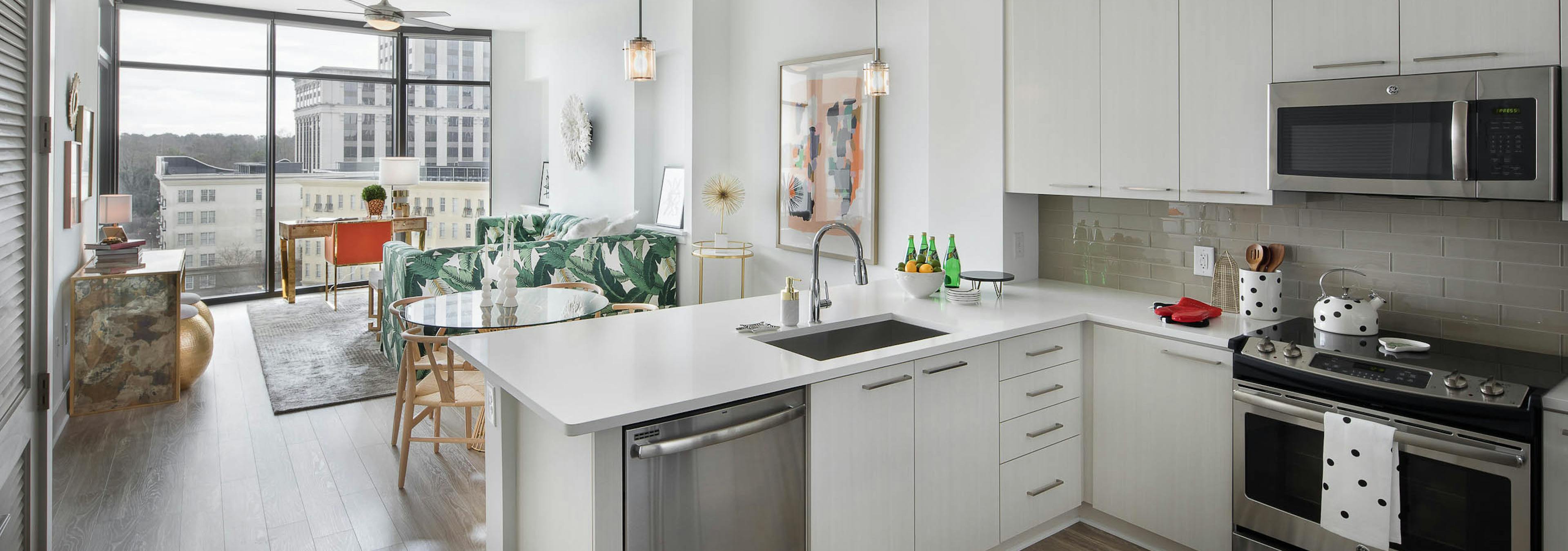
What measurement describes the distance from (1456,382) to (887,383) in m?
1.40

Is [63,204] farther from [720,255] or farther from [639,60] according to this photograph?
[720,255]

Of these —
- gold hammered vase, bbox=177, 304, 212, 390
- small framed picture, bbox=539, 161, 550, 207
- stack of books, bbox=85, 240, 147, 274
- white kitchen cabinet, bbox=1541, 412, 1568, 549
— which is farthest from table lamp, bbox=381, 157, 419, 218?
white kitchen cabinet, bbox=1541, 412, 1568, 549

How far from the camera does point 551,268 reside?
567 cm

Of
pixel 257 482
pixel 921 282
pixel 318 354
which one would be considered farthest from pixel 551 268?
pixel 921 282

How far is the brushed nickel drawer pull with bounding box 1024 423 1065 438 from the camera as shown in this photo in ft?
9.29

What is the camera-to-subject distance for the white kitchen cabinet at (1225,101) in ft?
8.86

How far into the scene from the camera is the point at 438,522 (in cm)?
312

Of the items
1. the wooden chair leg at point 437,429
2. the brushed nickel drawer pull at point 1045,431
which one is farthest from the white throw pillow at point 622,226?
the brushed nickel drawer pull at point 1045,431

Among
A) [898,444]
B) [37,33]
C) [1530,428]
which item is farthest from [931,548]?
[37,33]

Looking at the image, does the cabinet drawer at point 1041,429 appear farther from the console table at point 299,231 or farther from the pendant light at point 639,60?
the console table at point 299,231

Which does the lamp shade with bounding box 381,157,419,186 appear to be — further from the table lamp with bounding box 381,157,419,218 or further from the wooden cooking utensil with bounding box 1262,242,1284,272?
the wooden cooking utensil with bounding box 1262,242,1284,272

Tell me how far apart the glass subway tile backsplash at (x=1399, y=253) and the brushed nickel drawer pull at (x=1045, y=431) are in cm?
78

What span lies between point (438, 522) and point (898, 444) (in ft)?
5.89

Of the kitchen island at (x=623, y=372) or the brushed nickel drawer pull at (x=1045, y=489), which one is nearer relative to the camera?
the kitchen island at (x=623, y=372)
